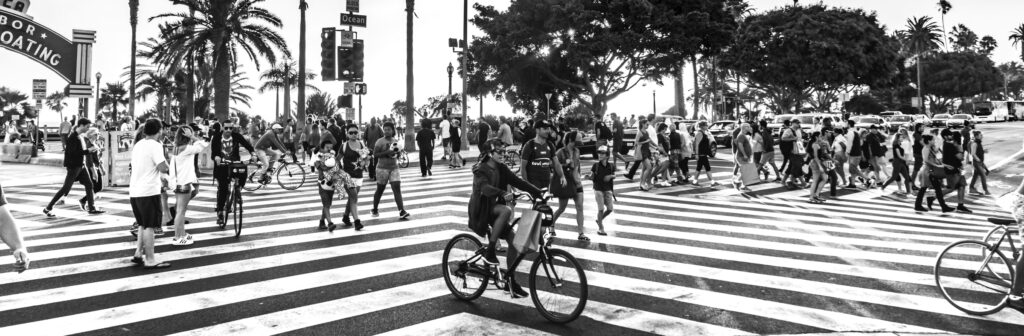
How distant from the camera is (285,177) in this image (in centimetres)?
1866

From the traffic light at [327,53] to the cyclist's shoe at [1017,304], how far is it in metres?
14.2

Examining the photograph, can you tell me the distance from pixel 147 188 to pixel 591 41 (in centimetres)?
3407

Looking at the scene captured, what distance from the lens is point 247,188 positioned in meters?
16.6

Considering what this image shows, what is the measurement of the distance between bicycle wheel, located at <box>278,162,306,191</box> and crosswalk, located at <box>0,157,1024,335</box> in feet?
14.5

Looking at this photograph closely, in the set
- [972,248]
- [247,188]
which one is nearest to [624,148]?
[247,188]

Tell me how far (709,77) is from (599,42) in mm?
45761

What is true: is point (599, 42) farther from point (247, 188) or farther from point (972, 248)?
point (972, 248)

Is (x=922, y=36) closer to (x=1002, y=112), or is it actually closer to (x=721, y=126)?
(x=1002, y=112)

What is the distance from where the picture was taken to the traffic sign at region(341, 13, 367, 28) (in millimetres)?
18055

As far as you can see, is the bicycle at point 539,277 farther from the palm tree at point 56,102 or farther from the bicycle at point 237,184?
the palm tree at point 56,102

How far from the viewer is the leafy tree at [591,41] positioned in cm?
3934

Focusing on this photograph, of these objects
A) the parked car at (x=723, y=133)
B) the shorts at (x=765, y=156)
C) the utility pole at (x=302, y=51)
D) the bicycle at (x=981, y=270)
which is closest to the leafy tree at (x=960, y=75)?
the parked car at (x=723, y=133)

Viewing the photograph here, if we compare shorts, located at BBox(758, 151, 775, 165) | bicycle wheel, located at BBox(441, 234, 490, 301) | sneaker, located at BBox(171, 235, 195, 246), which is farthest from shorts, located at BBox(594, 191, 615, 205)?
shorts, located at BBox(758, 151, 775, 165)

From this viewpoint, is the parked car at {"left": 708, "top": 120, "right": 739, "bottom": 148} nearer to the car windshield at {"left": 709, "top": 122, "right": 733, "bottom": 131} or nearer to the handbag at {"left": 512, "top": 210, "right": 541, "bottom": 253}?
the car windshield at {"left": 709, "top": 122, "right": 733, "bottom": 131}
